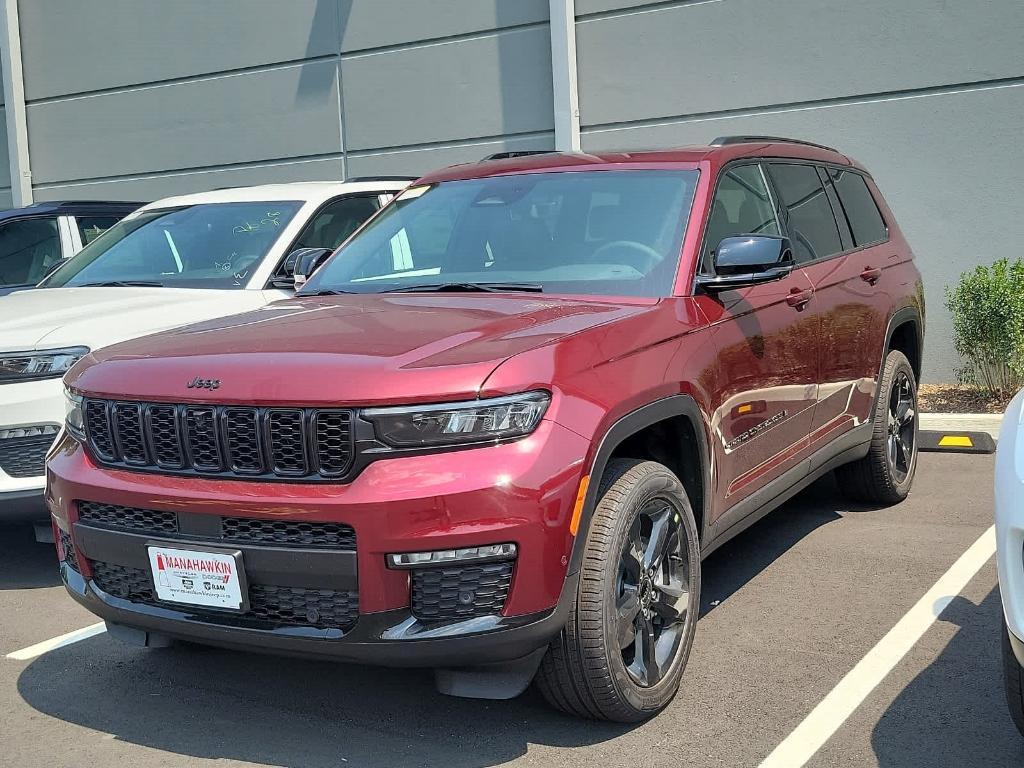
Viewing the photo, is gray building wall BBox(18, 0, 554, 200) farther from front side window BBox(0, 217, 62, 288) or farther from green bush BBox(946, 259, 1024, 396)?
green bush BBox(946, 259, 1024, 396)

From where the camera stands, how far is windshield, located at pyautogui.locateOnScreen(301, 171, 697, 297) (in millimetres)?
4262

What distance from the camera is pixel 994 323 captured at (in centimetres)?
820

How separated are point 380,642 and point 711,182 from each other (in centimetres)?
231

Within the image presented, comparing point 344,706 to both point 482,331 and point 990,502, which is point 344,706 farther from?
point 990,502

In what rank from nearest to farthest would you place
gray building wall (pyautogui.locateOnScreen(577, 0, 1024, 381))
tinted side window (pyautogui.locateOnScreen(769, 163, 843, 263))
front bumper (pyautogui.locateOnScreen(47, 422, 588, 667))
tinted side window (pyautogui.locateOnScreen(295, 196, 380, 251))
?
front bumper (pyautogui.locateOnScreen(47, 422, 588, 667)) < tinted side window (pyautogui.locateOnScreen(769, 163, 843, 263)) < tinted side window (pyautogui.locateOnScreen(295, 196, 380, 251)) < gray building wall (pyautogui.locateOnScreen(577, 0, 1024, 381))

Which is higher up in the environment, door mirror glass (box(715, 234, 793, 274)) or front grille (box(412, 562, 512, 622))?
door mirror glass (box(715, 234, 793, 274))

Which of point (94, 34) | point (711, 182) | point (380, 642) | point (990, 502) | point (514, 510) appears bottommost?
point (990, 502)

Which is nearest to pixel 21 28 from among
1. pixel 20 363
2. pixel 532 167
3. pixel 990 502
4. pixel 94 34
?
pixel 94 34

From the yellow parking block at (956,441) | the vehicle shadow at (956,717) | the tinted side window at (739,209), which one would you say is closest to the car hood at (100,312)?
the tinted side window at (739,209)

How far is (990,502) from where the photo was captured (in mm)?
6242

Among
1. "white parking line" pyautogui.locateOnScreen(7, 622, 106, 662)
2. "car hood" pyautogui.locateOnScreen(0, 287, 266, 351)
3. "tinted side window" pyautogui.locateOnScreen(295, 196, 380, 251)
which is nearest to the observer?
"white parking line" pyautogui.locateOnScreen(7, 622, 106, 662)

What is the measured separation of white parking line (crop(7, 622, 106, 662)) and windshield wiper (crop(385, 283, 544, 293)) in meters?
1.91

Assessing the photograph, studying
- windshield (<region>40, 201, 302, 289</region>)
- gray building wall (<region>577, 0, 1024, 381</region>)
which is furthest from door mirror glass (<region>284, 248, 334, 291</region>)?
gray building wall (<region>577, 0, 1024, 381</region>)

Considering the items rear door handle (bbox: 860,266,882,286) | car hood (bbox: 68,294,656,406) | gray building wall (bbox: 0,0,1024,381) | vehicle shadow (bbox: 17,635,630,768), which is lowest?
vehicle shadow (bbox: 17,635,630,768)
